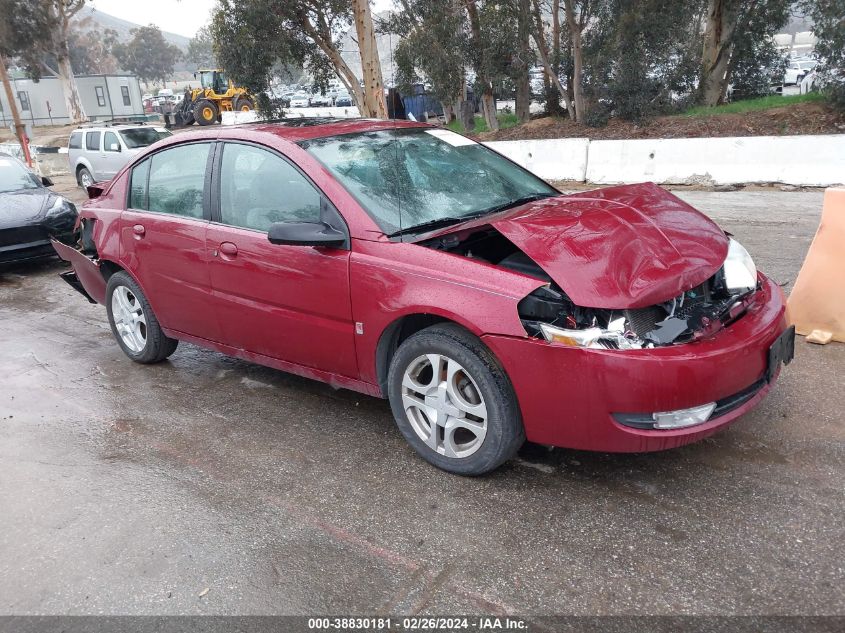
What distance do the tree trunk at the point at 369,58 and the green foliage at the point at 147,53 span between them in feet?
305

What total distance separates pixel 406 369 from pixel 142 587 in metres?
1.46

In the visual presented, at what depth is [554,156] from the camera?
1322cm

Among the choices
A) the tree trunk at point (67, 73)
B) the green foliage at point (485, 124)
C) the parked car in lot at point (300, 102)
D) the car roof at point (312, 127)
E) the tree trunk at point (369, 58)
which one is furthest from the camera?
the parked car in lot at point (300, 102)

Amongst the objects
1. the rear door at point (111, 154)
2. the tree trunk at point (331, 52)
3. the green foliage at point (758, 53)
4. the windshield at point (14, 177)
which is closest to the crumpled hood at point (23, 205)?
the windshield at point (14, 177)

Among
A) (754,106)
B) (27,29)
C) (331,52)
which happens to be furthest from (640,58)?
(27,29)

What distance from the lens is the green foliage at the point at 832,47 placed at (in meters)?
12.4

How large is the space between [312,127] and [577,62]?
13106 mm

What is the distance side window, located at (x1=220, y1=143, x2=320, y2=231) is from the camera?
12.3 ft

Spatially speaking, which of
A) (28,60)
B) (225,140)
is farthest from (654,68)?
(28,60)

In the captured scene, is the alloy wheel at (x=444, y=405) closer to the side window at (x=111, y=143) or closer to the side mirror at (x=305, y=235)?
the side mirror at (x=305, y=235)

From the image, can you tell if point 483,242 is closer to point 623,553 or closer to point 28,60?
point 623,553

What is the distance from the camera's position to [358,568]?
2764mm

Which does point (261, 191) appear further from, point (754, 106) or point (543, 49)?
point (543, 49)

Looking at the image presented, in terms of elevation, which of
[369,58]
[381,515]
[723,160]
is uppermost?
[369,58]
